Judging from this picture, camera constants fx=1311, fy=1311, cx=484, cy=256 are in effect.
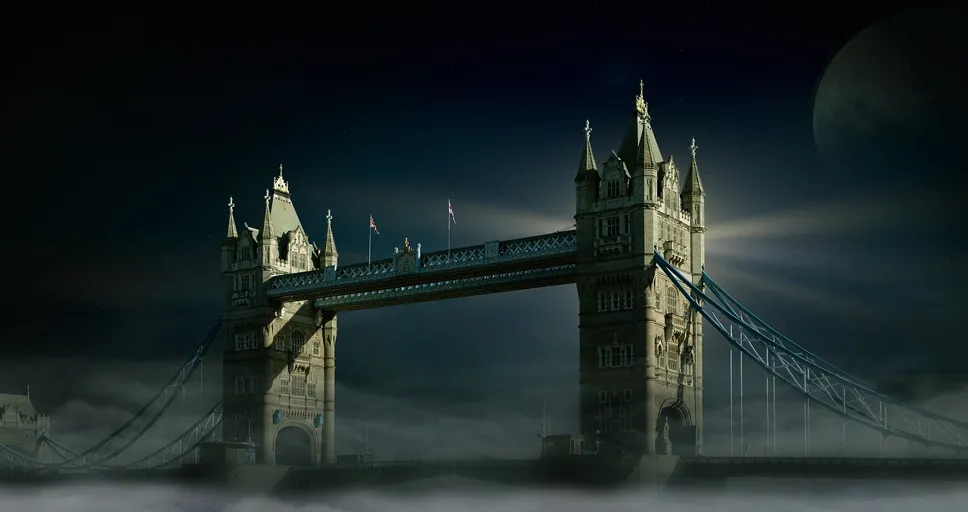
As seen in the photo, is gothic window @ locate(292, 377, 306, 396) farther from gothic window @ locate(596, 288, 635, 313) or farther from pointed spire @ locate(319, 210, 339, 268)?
gothic window @ locate(596, 288, 635, 313)

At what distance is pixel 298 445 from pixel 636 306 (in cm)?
3494

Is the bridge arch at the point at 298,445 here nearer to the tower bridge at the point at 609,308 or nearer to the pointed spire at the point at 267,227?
the tower bridge at the point at 609,308

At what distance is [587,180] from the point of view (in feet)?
255

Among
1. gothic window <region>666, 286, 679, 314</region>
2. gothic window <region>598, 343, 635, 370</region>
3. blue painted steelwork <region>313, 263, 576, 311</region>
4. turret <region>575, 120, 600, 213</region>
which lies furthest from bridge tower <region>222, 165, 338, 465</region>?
gothic window <region>666, 286, 679, 314</region>

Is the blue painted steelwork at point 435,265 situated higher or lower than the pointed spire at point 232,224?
lower

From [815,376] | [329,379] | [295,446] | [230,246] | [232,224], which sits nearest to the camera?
[815,376]

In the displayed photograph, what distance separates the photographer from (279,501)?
88625 millimetres

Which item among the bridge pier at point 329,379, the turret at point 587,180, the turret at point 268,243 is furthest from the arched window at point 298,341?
the turret at point 587,180

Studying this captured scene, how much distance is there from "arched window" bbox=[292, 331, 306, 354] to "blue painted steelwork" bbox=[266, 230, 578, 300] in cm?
361

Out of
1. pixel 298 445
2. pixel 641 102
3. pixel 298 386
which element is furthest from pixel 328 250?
pixel 641 102

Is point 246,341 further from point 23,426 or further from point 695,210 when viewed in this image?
point 695,210

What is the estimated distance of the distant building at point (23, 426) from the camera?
356ft

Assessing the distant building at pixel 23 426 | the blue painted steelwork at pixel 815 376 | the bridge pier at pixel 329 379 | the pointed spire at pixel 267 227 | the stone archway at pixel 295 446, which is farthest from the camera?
the distant building at pixel 23 426

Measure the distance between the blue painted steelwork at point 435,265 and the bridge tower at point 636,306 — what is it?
3.06 metres
